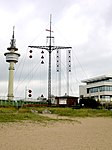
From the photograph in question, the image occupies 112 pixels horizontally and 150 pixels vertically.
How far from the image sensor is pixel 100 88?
88188 mm

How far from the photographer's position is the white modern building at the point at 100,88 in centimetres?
8612

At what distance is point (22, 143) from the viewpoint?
46.0 ft

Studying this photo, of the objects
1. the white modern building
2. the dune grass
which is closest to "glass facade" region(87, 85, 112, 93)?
the white modern building

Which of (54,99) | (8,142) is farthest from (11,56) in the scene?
(8,142)

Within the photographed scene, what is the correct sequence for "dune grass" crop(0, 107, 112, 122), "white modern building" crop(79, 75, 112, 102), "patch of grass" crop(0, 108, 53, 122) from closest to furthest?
"patch of grass" crop(0, 108, 53, 122) < "dune grass" crop(0, 107, 112, 122) < "white modern building" crop(79, 75, 112, 102)

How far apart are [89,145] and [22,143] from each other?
12.1ft

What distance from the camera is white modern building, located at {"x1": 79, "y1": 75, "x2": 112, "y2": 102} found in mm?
86125

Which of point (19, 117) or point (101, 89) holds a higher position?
point (101, 89)

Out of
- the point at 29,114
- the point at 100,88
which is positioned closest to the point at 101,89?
the point at 100,88

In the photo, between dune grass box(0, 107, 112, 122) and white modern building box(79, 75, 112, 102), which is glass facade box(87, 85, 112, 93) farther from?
dune grass box(0, 107, 112, 122)

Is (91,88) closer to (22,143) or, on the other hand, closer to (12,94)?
(12,94)

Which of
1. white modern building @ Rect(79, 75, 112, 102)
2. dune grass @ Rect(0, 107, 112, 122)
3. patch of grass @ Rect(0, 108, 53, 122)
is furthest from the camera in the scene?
white modern building @ Rect(79, 75, 112, 102)

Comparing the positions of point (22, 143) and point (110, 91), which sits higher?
point (110, 91)

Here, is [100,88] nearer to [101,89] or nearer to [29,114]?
[101,89]
